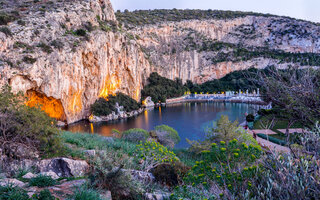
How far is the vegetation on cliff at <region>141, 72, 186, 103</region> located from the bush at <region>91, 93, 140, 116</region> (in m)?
9.10

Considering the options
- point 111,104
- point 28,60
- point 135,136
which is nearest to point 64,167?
point 135,136

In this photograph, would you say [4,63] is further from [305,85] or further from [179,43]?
[179,43]

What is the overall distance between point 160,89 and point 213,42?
128 feet

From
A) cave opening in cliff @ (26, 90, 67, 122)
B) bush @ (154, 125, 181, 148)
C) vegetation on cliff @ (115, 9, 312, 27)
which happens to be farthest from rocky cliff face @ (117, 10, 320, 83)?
bush @ (154, 125, 181, 148)

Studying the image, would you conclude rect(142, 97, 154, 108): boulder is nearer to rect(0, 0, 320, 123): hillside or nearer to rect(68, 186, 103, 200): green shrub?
rect(0, 0, 320, 123): hillside

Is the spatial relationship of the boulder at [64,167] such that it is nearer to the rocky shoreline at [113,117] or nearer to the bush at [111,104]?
the rocky shoreline at [113,117]

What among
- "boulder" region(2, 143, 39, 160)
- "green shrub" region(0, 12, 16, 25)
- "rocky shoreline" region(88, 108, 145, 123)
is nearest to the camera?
"boulder" region(2, 143, 39, 160)

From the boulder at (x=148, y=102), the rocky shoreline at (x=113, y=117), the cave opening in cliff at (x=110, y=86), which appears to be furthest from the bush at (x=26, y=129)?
the boulder at (x=148, y=102)

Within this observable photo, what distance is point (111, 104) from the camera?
3766cm

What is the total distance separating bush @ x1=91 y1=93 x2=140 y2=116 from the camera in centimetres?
3509

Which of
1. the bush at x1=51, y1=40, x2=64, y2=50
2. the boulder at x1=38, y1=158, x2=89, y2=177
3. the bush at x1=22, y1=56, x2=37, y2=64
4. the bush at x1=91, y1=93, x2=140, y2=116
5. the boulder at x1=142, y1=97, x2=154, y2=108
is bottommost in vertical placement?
the boulder at x1=142, y1=97, x2=154, y2=108

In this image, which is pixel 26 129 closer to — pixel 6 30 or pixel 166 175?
pixel 166 175

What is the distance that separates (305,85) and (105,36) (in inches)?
1432

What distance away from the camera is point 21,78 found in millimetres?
22578
